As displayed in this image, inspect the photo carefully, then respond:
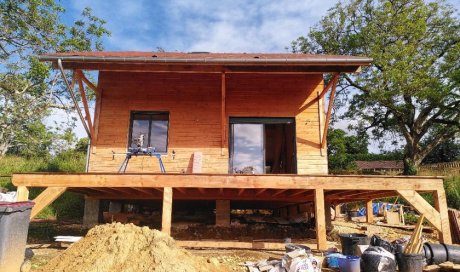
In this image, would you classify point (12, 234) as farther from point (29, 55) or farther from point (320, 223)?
point (29, 55)

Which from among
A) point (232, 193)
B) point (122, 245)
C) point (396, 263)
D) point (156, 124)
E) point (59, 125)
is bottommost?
point (396, 263)

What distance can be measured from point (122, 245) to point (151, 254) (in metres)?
0.45

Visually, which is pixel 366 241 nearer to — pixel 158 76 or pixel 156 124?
pixel 156 124

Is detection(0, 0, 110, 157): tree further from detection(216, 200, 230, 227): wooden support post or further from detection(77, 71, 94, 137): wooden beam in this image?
detection(216, 200, 230, 227): wooden support post

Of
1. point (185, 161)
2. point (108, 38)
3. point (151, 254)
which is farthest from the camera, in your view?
point (108, 38)

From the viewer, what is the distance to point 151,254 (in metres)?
4.06

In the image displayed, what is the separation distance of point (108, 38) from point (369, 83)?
57.1ft

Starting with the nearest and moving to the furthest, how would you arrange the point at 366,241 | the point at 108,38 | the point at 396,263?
the point at 396,263 → the point at 366,241 → the point at 108,38

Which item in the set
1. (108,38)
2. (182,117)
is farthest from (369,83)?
(108,38)

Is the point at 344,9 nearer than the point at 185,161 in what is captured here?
No

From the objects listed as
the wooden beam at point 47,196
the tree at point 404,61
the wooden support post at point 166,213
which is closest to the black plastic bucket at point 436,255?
the wooden support post at point 166,213

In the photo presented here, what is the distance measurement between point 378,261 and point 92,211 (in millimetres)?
7181

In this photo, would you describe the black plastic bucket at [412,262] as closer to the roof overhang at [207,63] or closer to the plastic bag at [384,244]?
the plastic bag at [384,244]

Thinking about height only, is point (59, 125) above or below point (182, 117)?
above
